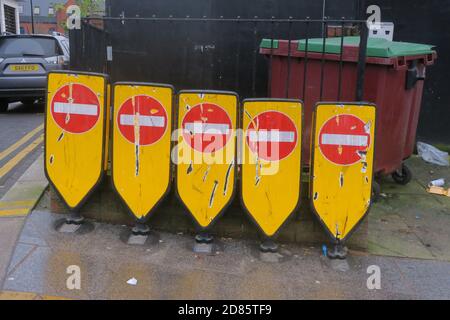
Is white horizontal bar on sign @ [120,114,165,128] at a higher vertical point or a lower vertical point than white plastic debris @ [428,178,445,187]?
higher

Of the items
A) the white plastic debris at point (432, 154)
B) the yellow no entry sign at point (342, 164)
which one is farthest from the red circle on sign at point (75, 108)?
the white plastic debris at point (432, 154)

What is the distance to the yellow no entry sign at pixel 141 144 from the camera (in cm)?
380

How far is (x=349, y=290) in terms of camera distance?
327cm

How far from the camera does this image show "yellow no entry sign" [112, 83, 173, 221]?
3801 millimetres

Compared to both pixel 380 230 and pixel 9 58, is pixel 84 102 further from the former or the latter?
pixel 9 58

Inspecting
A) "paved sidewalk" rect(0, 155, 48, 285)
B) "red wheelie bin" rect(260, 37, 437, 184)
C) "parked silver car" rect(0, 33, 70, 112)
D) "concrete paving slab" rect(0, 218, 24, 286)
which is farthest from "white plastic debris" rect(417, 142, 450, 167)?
"parked silver car" rect(0, 33, 70, 112)

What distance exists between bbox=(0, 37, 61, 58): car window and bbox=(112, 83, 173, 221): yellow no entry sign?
7192 mm

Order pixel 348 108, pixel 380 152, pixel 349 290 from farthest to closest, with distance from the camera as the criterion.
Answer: pixel 380 152 < pixel 348 108 < pixel 349 290

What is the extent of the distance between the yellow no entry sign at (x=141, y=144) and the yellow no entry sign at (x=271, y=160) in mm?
649

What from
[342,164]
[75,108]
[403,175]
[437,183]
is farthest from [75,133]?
[437,183]

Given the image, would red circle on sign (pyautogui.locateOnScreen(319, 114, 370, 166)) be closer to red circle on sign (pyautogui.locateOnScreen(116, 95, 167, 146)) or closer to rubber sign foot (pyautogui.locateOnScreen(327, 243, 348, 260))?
rubber sign foot (pyautogui.locateOnScreen(327, 243, 348, 260))

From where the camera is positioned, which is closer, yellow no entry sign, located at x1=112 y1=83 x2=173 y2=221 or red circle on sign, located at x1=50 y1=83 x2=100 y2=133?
yellow no entry sign, located at x1=112 y1=83 x2=173 y2=221
